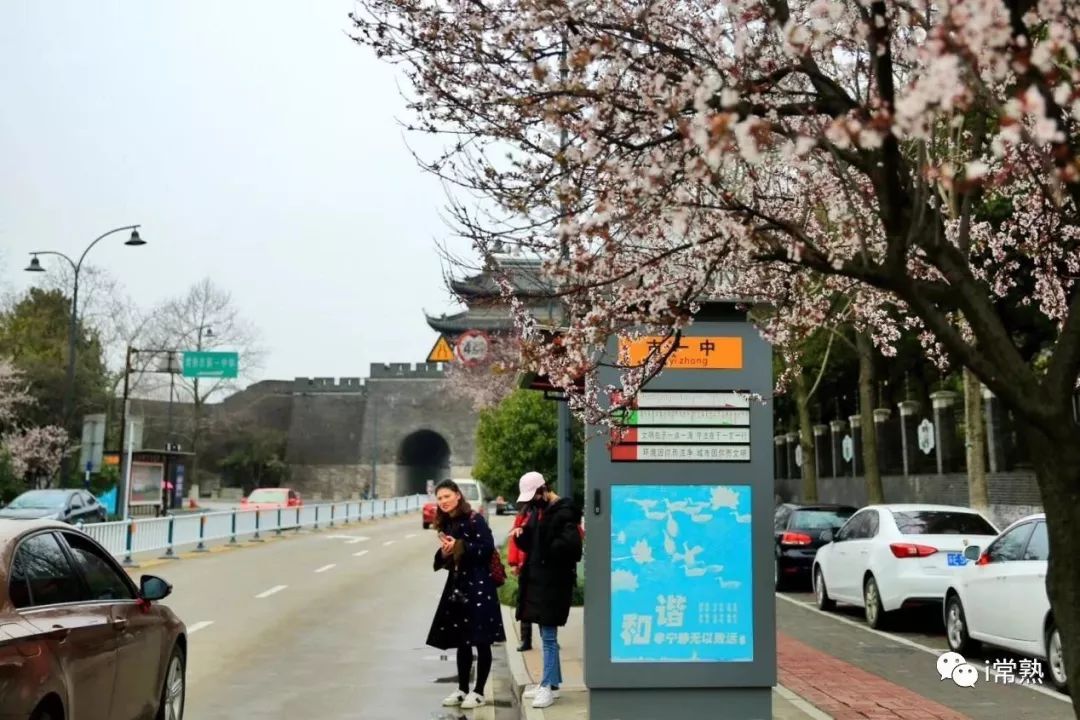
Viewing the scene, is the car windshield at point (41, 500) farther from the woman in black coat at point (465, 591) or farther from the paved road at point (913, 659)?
the woman in black coat at point (465, 591)

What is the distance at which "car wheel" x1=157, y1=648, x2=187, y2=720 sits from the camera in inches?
281

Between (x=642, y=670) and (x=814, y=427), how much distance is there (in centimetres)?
3525

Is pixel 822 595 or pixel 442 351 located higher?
pixel 442 351

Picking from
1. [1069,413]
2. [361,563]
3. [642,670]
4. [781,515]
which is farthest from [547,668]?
[361,563]

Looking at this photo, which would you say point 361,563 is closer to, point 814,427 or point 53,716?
point 53,716

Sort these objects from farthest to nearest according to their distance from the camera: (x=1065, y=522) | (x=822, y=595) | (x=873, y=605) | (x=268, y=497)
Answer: (x=268, y=497), (x=822, y=595), (x=873, y=605), (x=1065, y=522)

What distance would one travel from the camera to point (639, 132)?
5629 mm

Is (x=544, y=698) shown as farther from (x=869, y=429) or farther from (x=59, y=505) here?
(x=59, y=505)

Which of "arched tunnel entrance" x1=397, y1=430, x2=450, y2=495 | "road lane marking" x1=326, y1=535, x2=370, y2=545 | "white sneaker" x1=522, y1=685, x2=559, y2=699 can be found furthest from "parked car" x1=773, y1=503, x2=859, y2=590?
"arched tunnel entrance" x1=397, y1=430, x2=450, y2=495

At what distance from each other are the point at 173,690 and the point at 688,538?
12.1ft

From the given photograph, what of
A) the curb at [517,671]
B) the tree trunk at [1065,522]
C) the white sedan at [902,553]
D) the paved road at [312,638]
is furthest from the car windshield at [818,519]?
the tree trunk at [1065,522]

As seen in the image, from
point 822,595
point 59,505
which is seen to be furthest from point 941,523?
point 59,505

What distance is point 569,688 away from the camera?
29.8ft

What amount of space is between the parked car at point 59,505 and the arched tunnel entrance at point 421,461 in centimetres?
5837
